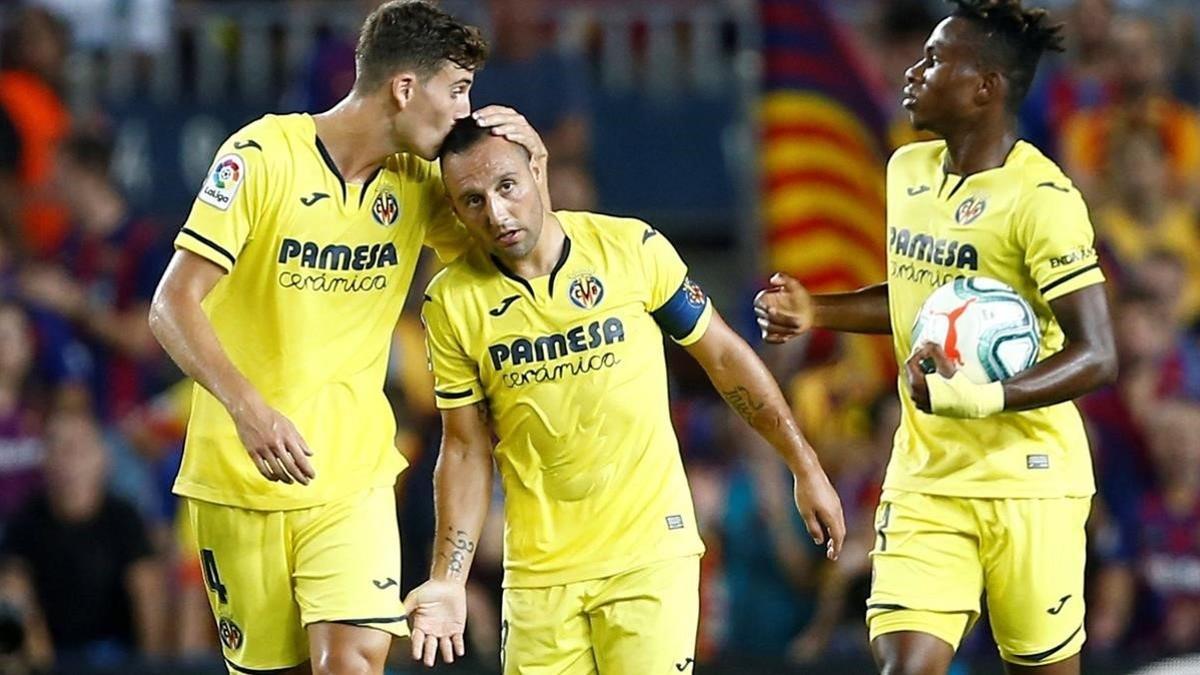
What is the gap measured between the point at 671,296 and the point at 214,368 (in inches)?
54.0

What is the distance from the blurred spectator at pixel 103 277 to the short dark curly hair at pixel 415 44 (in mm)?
4450

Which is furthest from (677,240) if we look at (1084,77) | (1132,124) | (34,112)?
(34,112)

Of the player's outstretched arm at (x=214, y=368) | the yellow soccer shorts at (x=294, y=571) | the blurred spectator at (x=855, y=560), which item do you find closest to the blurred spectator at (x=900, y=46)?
the blurred spectator at (x=855, y=560)

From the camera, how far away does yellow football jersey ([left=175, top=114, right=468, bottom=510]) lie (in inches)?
247

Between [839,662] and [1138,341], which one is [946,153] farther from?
[1138,341]

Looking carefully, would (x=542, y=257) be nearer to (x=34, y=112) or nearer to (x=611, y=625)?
(x=611, y=625)

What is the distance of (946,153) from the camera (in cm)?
679

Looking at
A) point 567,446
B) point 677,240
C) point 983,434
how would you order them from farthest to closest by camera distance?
1. point 677,240
2. point 983,434
3. point 567,446

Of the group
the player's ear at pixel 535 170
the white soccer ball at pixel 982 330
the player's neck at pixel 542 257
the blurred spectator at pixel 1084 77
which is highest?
the blurred spectator at pixel 1084 77

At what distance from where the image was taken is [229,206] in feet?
20.2

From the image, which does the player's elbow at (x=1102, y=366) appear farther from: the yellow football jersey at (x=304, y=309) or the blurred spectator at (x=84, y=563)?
the blurred spectator at (x=84, y=563)

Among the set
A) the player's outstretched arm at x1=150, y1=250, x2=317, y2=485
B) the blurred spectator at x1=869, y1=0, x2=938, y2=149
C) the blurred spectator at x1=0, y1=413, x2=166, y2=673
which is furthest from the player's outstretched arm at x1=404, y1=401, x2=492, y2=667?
the blurred spectator at x1=869, y1=0, x2=938, y2=149

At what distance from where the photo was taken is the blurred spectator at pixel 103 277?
34.6 feet

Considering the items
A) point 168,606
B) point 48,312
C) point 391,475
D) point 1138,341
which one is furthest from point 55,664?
point 1138,341
